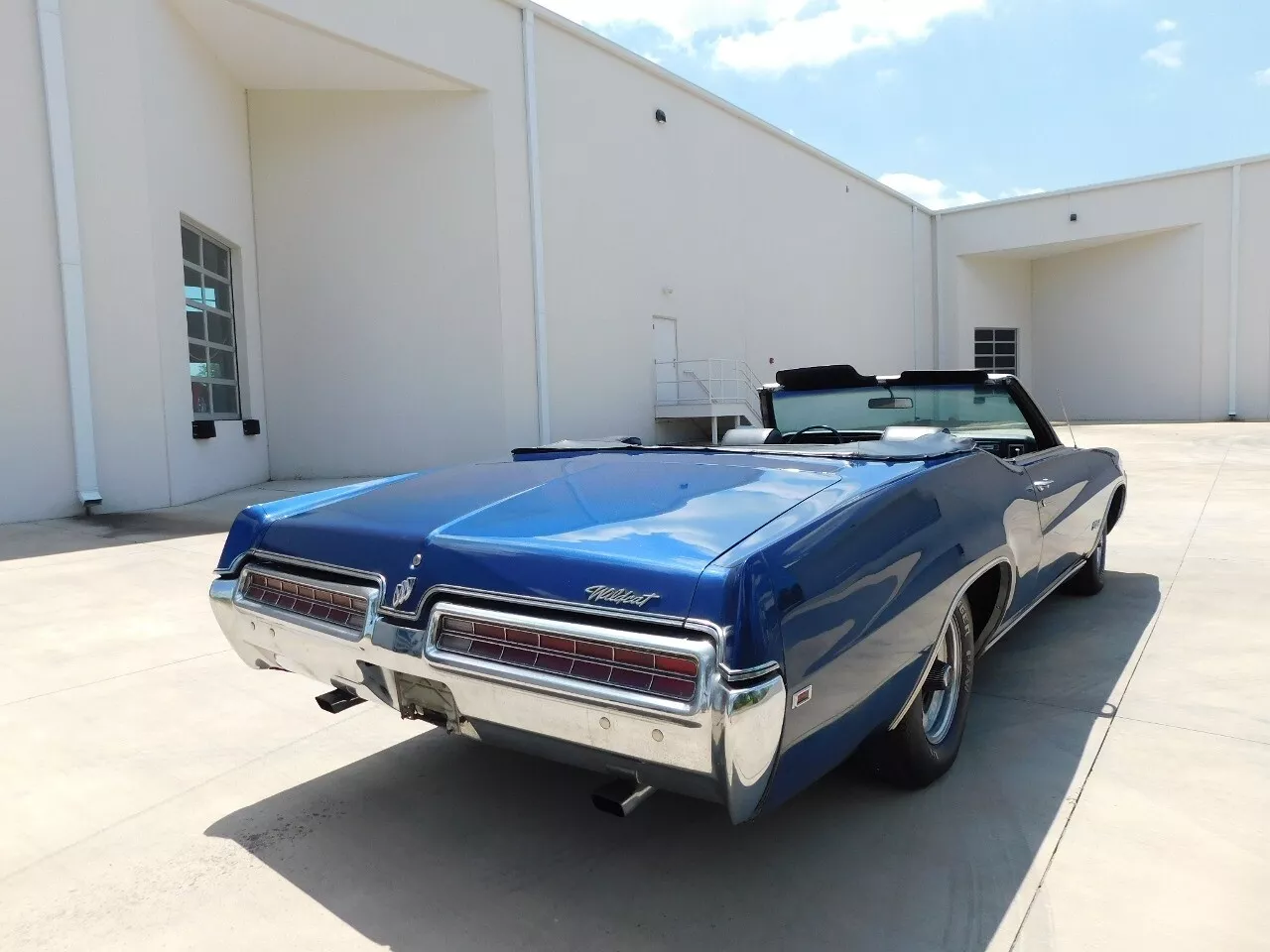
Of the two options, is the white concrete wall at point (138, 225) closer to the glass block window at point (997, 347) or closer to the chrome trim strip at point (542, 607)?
the chrome trim strip at point (542, 607)

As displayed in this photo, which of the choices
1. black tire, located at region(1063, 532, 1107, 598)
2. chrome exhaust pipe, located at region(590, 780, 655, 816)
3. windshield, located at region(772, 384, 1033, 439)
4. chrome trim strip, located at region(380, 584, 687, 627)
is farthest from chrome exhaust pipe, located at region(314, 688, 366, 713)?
black tire, located at region(1063, 532, 1107, 598)

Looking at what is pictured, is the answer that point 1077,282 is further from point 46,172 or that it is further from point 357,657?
point 357,657

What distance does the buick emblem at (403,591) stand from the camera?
1997 millimetres

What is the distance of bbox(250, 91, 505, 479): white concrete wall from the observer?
12336 mm

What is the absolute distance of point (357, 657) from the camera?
2.06 metres

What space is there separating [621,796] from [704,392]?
14.8 metres

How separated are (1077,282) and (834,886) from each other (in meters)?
26.3

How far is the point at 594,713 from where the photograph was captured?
5.56ft

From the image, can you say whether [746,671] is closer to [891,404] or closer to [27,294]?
[891,404]

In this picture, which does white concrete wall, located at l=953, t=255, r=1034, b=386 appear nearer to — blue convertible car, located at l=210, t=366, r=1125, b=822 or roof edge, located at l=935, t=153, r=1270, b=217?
roof edge, located at l=935, t=153, r=1270, b=217

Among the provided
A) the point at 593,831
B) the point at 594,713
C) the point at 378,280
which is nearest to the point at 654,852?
the point at 593,831

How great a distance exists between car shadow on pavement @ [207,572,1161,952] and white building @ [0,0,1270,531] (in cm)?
723

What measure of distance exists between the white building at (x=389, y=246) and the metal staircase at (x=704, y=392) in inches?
3.6

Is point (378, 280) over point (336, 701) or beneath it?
over
